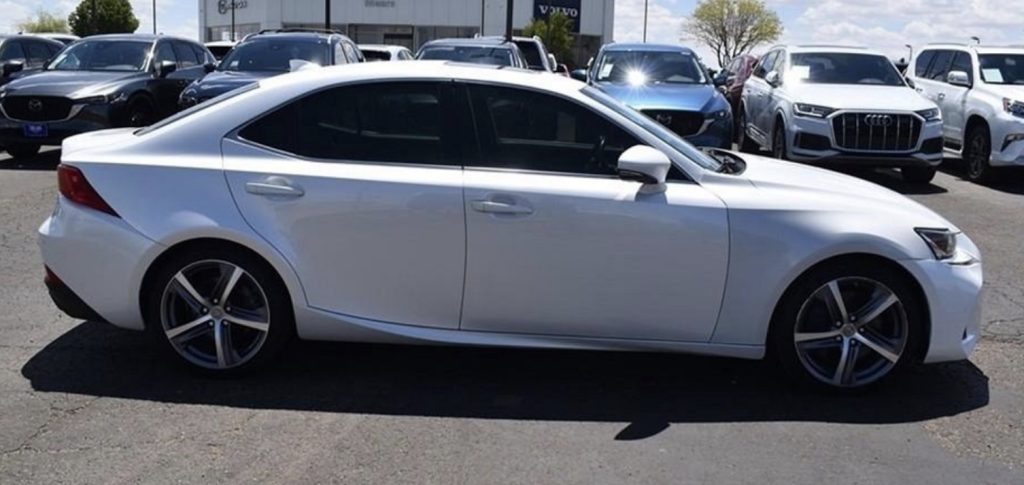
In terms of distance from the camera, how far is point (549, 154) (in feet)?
15.7

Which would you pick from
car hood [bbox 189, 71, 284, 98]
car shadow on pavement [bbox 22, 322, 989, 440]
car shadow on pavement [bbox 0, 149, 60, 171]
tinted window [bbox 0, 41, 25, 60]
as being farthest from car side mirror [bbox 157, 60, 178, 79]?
car shadow on pavement [bbox 22, 322, 989, 440]

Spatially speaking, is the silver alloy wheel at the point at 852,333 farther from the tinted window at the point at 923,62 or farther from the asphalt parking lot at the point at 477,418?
the tinted window at the point at 923,62

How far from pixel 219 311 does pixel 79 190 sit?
2.96 ft

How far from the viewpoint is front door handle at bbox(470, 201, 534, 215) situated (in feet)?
15.1

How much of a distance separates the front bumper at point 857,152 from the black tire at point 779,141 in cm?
54

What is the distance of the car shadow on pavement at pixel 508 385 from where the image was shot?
182 inches

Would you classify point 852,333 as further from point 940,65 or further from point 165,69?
point 165,69

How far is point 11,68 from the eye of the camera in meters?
15.8

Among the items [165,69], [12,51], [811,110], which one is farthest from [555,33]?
[811,110]

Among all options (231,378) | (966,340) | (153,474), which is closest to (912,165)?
(966,340)

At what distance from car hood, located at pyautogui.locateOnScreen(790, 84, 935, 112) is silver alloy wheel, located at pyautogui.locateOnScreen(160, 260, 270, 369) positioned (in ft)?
30.3

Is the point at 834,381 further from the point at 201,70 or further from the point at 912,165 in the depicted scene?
the point at 201,70

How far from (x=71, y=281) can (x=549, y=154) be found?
2407 millimetres

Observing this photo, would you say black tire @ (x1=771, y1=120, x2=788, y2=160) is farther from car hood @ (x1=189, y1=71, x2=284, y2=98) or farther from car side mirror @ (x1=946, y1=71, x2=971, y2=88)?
car hood @ (x1=189, y1=71, x2=284, y2=98)
